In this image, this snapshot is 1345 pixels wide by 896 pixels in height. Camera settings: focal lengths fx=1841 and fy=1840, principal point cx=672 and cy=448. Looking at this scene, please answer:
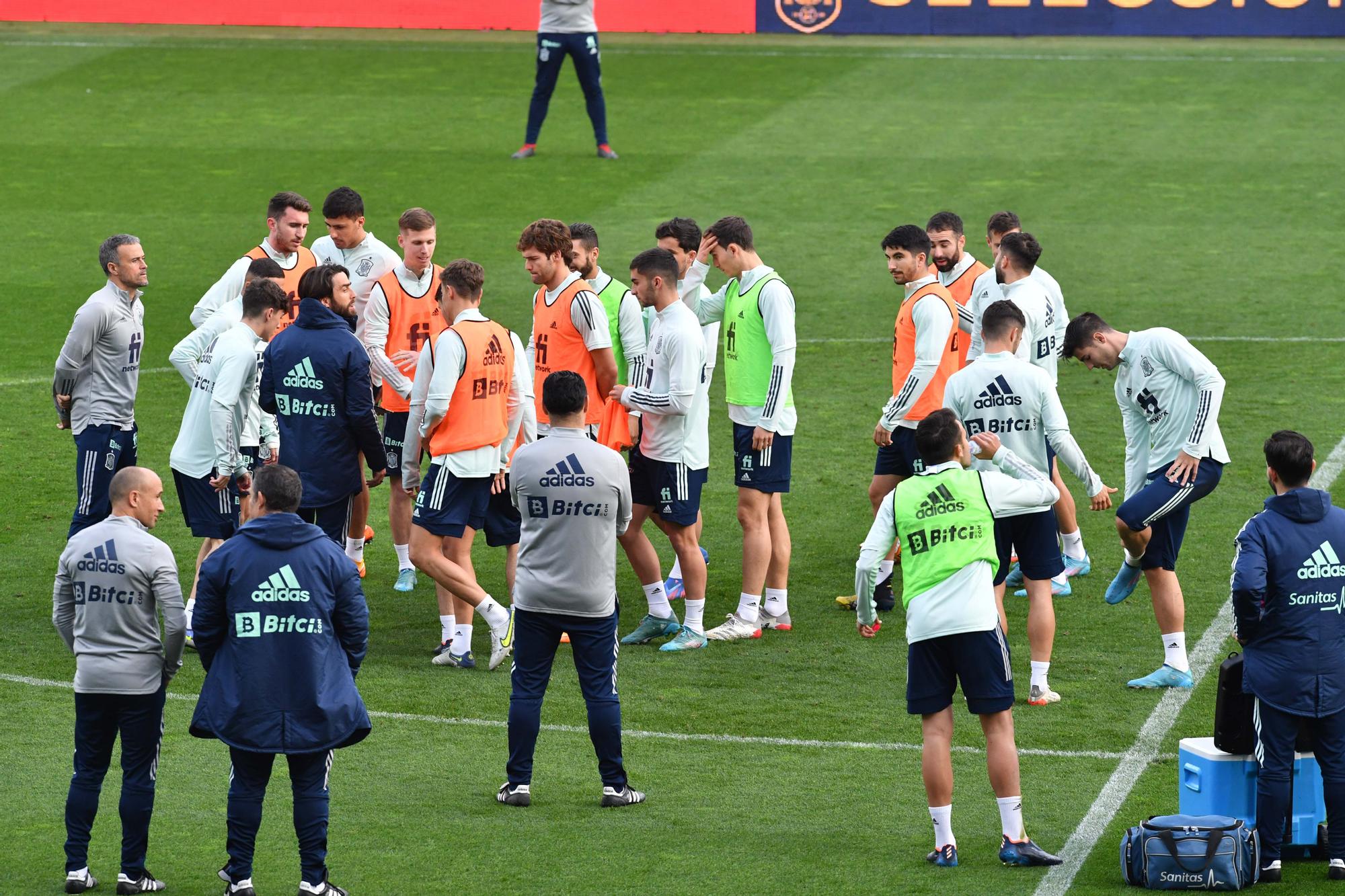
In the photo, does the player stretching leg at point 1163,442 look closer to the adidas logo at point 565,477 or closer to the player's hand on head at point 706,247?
the player's hand on head at point 706,247

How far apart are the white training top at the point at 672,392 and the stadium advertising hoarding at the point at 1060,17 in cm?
1902

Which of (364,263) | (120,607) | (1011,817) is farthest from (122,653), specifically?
(364,263)

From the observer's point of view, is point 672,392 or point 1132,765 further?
point 672,392

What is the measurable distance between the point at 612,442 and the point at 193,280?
370 inches

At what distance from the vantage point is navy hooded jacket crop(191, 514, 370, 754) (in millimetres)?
6512

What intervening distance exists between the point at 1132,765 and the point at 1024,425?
67.6 inches

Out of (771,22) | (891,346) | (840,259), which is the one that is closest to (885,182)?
(840,259)

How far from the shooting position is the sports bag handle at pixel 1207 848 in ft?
22.2

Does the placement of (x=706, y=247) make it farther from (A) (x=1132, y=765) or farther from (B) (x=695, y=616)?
(A) (x=1132, y=765)

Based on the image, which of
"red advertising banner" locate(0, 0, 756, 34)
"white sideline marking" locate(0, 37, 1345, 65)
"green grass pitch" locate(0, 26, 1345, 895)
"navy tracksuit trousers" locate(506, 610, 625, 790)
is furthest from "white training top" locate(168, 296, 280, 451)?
"red advertising banner" locate(0, 0, 756, 34)

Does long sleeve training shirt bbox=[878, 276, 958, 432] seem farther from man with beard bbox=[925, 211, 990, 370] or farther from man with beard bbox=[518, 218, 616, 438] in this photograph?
man with beard bbox=[518, 218, 616, 438]

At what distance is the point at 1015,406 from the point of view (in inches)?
349

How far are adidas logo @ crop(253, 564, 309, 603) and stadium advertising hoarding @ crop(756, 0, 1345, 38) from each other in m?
22.8

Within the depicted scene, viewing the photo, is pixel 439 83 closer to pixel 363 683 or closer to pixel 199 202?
pixel 199 202
